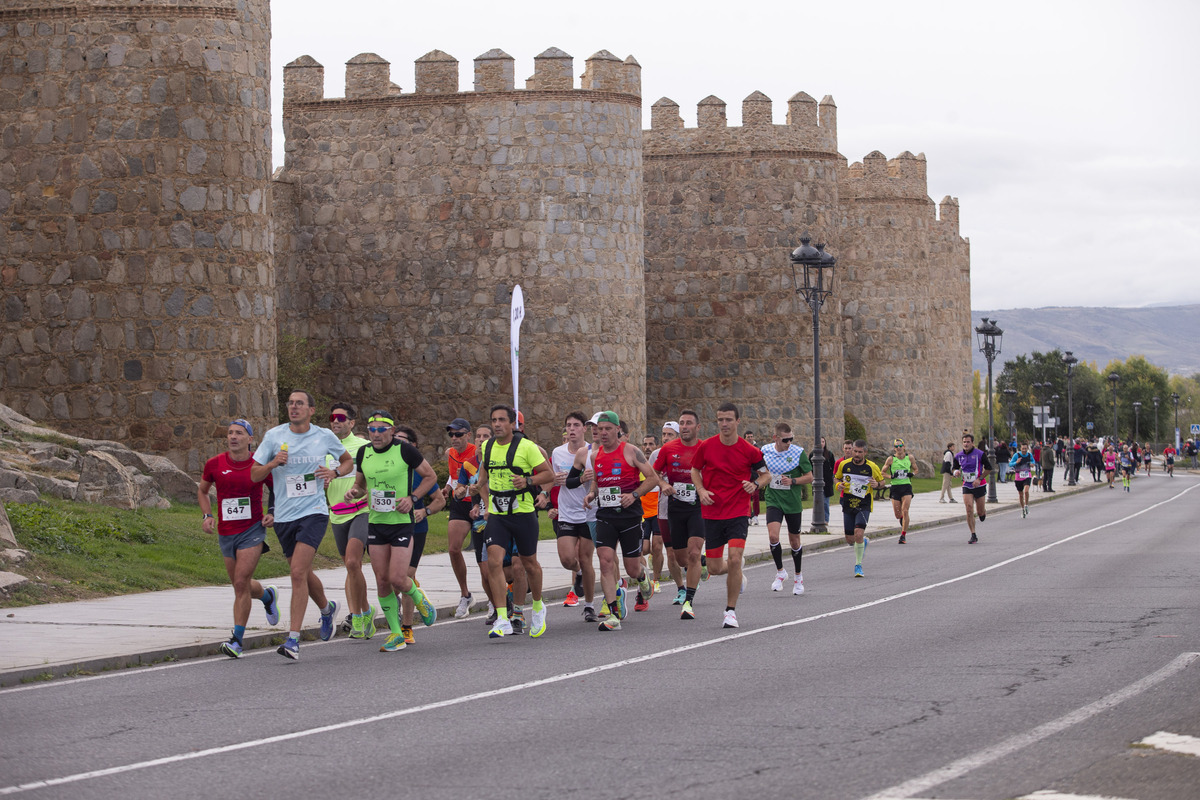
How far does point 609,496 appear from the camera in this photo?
1374 centimetres

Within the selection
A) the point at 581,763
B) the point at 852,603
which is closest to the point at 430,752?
the point at 581,763

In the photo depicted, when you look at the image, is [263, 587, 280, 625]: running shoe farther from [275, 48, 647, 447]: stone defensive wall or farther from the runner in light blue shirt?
[275, 48, 647, 447]: stone defensive wall

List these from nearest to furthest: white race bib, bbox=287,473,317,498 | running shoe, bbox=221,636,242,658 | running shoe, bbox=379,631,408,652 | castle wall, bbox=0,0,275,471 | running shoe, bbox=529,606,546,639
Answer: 1. running shoe, bbox=221,636,242,658
2. white race bib, bbox=287,473,317,498
3. running shoe, bbox=379,631,408,652
4. running shoe, bbox=529,606,546,639
5. castle wall, bbox=0,0,275,471

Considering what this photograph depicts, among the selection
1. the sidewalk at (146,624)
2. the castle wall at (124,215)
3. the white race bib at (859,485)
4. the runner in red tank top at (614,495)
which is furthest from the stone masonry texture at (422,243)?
the runner in red tank top at (614,495)

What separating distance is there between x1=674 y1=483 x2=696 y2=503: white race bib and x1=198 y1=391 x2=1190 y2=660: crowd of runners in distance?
24 millimetres

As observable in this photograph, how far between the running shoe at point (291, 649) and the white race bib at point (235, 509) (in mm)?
1046

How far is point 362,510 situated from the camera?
12781 mm

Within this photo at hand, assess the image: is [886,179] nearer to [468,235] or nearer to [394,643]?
[468,235]

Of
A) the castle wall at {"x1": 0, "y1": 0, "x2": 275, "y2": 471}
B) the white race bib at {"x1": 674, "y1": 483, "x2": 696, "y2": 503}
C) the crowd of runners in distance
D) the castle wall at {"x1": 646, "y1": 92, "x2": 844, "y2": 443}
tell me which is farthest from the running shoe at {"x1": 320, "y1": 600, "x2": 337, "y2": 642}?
the castle wall at {"x1": 646, "y1": 92, "x2": 844, "y2": 443}

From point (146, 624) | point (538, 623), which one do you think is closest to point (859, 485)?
point (538, 623)

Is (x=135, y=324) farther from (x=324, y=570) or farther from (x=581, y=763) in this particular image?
(x=581, y=763)

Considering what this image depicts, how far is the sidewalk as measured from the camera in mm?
11000

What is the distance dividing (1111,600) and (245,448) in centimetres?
865

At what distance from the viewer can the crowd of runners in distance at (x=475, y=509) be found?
11.9 meters
